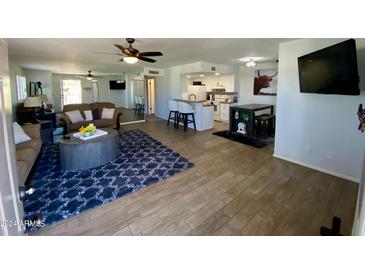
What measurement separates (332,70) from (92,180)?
147 inches

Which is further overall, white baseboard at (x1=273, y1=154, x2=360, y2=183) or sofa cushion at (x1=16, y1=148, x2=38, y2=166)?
white baseboard at (x1=273, y1=154, x2=360, y2=183)

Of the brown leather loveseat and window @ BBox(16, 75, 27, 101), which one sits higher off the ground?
window @ BBox(16, 75, 27, 101)

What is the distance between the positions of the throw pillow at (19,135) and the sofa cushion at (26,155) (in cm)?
52

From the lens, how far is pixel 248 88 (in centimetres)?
726

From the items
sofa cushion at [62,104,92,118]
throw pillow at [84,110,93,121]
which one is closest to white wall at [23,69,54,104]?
sofa cushion at [62,104,92,118]

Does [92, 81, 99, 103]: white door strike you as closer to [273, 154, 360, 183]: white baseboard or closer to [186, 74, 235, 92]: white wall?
[186, 74, 235, 92]: white wall

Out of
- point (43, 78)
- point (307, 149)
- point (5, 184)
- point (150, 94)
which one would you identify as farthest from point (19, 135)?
point (150, 94)

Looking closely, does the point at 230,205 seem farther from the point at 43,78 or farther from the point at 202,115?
the point at 43,78

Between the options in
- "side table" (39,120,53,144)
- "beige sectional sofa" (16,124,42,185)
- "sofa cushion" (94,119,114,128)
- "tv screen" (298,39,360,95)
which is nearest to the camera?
"tv screen" (298,39,360,95)

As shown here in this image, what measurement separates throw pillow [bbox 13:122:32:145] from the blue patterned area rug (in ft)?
1.66

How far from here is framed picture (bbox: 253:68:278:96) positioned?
6445mm
